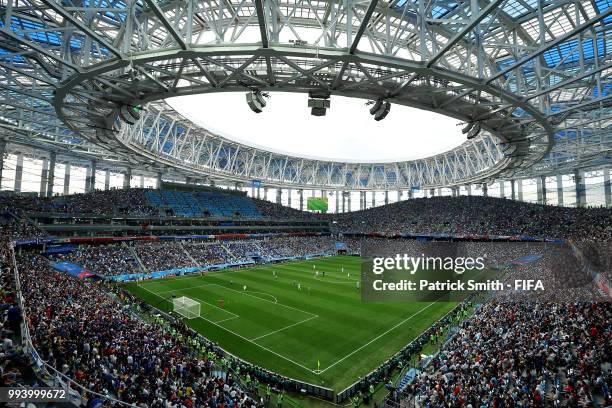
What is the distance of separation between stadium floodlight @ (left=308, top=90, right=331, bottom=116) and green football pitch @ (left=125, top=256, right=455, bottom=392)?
1334 centimetres

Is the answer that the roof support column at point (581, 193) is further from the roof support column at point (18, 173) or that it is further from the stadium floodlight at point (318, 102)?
the roof support column at point (18, 173)

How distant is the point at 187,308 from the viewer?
89.6 feet

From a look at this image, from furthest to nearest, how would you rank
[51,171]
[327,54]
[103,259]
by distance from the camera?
[51,171], [103,259], [327,54]

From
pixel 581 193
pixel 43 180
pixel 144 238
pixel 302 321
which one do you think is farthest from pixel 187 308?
pixel 581 193

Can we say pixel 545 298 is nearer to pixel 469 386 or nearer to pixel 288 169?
pixel 469 386

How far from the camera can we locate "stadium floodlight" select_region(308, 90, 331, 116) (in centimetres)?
1579

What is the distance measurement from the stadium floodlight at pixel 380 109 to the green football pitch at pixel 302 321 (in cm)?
1351

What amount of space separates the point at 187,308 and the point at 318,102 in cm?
1999

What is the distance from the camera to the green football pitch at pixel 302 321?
19.6 m

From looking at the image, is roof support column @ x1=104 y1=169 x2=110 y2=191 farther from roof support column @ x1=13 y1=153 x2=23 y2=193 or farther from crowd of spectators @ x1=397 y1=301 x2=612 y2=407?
crowd of spectators @ x1=397 y1=301 x2=612 y2=407

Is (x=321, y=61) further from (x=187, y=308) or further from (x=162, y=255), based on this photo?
(x=162, y=255)

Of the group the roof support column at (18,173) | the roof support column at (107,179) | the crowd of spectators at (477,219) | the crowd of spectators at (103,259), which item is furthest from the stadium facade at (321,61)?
the roof support column at (107,179)

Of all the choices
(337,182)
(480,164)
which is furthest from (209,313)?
(337,182)

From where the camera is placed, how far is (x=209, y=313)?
91.0 ft
